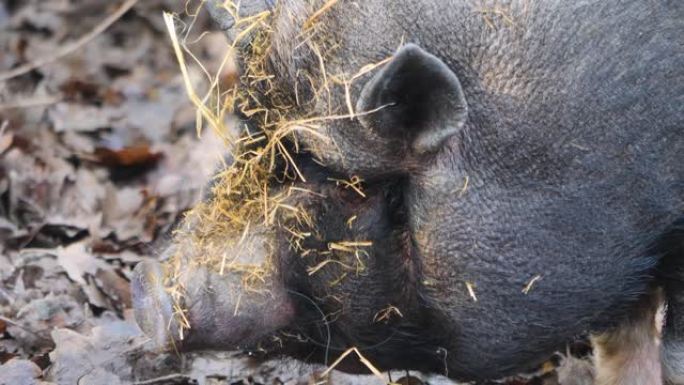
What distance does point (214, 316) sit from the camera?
3.26 meters

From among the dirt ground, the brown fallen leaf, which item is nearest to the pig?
the dirt ground

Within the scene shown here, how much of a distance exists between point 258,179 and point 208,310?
0.40 m

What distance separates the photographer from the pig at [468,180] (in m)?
2.94

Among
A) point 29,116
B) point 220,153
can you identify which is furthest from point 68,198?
point 220,153

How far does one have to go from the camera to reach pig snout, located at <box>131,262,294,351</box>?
3.25m

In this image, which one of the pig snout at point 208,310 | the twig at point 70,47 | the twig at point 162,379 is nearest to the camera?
the pig snout at point 208,310

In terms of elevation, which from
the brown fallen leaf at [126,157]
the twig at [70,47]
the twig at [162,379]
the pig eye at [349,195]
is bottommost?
the twig at [162,379]

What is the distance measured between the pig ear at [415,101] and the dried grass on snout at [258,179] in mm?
182

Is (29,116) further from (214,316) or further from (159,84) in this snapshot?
(214,316)

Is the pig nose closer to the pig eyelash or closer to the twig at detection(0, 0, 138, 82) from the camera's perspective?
the pig eyelash

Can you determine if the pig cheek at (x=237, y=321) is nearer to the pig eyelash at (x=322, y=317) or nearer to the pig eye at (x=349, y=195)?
the pig eyelash at (x=322, y=317)

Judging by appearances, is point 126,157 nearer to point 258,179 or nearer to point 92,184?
point 92,184

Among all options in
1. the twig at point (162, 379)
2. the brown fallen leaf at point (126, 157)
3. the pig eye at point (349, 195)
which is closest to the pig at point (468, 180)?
the pig eye at point (349, 195)

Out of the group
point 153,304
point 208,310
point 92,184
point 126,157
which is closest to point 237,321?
point 208,310
